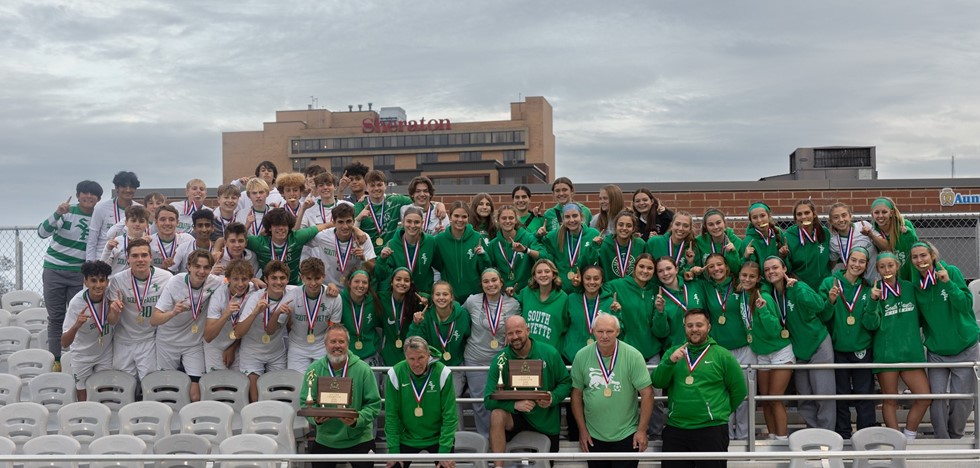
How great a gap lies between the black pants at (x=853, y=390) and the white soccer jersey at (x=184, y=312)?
5.84m

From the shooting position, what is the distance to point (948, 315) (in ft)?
29.2

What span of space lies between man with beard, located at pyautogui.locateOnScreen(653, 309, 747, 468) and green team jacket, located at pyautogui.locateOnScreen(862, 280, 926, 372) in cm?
180

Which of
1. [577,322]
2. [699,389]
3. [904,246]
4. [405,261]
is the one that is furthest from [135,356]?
[904,246]

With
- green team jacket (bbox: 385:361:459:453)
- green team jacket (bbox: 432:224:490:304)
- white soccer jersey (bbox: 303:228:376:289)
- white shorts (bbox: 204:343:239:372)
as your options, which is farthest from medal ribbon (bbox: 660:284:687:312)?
white shorts (bbox: 204:343:239:372)

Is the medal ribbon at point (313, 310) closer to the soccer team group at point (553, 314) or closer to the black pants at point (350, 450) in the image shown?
the soccer team group at point (553, 314)

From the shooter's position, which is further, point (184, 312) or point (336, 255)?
point (336, 255)

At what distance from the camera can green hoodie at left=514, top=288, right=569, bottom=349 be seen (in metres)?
8.83

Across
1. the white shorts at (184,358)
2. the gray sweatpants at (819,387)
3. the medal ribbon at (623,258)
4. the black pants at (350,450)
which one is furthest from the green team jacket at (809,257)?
the white shorts at (184,358)

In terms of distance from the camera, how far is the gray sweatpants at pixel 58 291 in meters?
10.9

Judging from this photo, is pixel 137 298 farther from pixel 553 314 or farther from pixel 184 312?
pixel 553 314

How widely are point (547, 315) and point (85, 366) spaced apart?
446 centimetres

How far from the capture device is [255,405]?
8.35 metres

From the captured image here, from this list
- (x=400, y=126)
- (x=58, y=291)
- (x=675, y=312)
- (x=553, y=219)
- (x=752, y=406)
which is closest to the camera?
(x=752, y=406)

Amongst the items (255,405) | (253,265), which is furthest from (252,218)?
(255,405)
